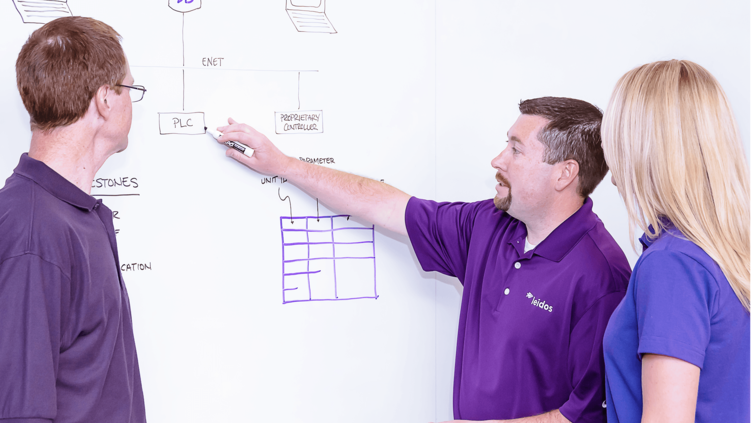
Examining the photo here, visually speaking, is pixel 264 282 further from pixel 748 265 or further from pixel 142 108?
pixel 748 265

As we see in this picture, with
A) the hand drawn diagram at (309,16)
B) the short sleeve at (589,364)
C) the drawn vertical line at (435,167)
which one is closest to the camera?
the short sleeve at (589,364)

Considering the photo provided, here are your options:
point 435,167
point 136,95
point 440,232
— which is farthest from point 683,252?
point 136,95

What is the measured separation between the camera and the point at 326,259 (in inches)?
55.1

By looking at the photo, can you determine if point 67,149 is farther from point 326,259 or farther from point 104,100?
point 326,259

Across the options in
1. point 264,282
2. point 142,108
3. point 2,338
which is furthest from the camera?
point 264,282

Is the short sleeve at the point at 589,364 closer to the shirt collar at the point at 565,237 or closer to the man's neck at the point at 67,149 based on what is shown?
the shirt collar at the point at 565,237

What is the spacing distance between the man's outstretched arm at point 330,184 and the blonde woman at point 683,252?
60cm

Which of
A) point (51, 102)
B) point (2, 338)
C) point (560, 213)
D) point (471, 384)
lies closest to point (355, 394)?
point (471, 384)

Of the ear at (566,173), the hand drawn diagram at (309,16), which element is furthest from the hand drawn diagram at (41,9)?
the ear at (566,173)

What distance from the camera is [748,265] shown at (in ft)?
2.80

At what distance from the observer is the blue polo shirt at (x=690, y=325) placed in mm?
818

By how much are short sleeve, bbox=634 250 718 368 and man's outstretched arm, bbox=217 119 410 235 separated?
66cm

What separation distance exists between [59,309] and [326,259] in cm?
66

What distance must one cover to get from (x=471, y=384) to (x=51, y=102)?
1.05 m
